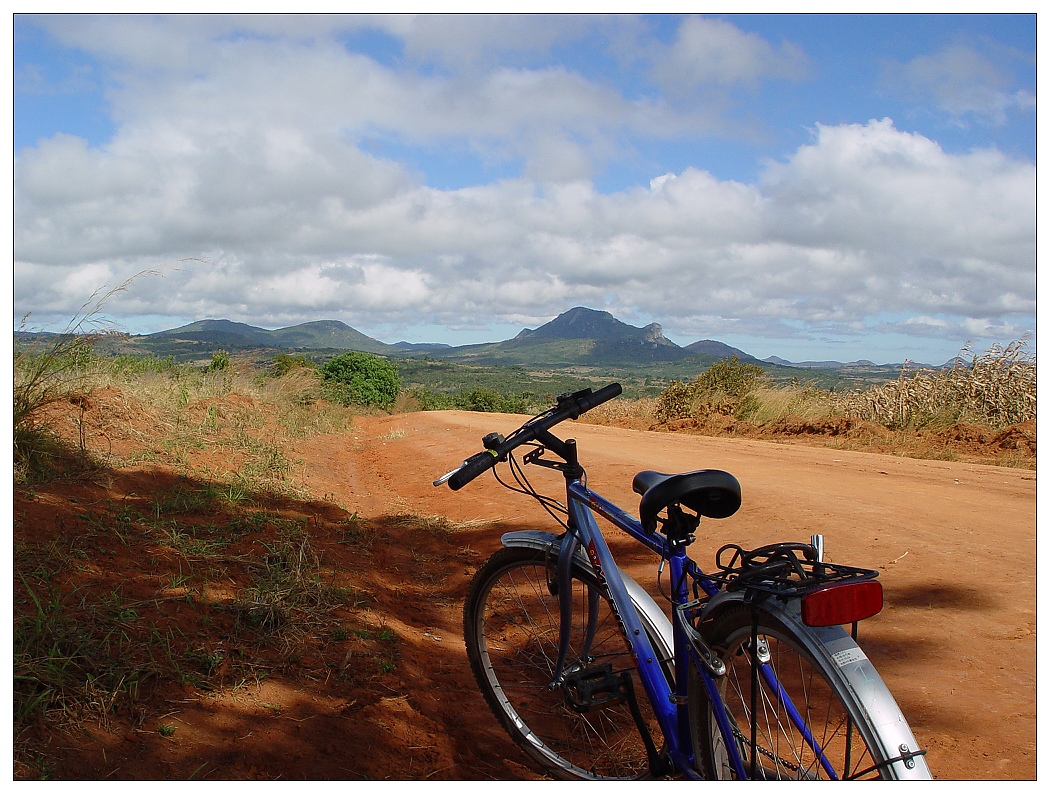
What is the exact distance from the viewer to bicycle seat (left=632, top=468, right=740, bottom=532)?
2.14 metres

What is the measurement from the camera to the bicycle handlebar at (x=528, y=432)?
2.46m

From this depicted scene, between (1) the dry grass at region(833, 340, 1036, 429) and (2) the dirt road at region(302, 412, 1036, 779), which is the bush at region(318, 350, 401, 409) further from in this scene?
(1) the dry grass at region(833, 340, 1036, 429)

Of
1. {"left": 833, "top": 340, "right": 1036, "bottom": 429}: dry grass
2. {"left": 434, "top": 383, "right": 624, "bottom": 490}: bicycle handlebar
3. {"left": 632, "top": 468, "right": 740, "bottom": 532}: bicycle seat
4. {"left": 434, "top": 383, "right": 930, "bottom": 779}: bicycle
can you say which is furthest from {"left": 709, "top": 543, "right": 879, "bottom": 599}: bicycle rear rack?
{"left": 833, "top": 340, "right": 1036, "bottom": 429}: dry grass

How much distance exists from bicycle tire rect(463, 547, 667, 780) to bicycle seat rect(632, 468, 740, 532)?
0.67 m

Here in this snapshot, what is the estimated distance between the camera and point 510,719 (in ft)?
9.86

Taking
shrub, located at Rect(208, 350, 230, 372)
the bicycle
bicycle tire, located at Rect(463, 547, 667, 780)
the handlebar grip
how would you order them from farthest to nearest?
shrub, located at Rect(208, 350, 230, 372)
bicycle tire, located at Rect(463, 547, 667, 780)
the handlebar grip
the bicycle

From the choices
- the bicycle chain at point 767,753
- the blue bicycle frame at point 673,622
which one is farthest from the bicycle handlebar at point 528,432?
the bicycle chain at point 767,753

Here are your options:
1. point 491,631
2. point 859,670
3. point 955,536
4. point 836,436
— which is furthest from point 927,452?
point 859,670

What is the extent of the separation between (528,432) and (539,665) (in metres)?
1.33

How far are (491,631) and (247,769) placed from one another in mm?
1174

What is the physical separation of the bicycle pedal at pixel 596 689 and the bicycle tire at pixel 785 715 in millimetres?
406

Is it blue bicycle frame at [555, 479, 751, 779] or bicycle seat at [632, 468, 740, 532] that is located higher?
bicycle seat at [632, 468, 740, 532]

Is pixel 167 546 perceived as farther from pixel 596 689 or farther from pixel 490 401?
pixel 490 401
